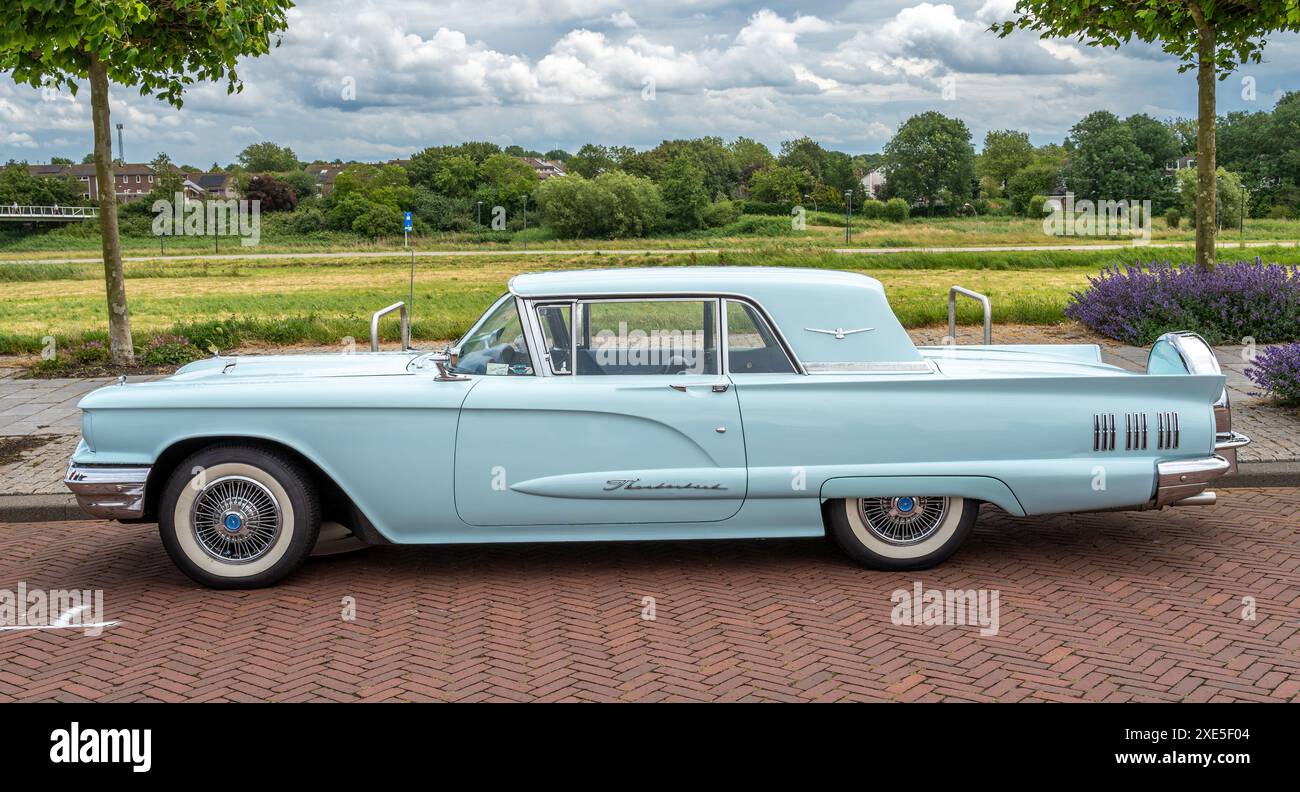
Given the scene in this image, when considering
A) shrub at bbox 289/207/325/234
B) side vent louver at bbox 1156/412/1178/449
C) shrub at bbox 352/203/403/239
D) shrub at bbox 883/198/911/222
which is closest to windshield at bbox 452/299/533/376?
side vent louver at bbox 1156/412/1178/449

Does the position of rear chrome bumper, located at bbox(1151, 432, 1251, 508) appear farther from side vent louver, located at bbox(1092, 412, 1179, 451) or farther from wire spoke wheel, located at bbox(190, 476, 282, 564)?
wire spoke wheel, located at bbox(190, 476, 282, 564)

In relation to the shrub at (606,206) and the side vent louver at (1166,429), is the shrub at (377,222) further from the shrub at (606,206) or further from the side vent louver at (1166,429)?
the side vent louver at (1166,429)

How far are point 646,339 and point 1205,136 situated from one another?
31.8 ft

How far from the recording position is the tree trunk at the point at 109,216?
12.5 m

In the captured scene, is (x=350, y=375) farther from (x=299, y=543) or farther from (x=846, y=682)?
(x=846, y=682)

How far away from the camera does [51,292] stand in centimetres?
4081

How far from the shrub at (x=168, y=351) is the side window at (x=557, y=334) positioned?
8.53m

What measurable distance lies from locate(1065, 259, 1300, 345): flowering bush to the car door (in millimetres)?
8889

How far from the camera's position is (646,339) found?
18.9 ft

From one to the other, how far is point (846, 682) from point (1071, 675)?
84cm

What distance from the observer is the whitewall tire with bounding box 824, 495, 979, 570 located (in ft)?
18.6

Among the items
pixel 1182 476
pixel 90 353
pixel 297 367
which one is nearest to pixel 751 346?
pixel 1182 476

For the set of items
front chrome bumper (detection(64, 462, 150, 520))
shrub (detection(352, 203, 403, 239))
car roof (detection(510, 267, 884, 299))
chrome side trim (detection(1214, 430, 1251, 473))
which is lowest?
front chrome bumper (detection(64, 462, 150, 520))

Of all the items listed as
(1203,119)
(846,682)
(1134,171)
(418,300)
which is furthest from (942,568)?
(1134,171)
